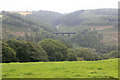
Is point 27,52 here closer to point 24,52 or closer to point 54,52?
point 24,52

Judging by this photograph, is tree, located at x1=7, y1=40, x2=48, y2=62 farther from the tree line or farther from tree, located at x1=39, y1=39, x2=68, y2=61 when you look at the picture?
tree, located at x1=39, y1=39, x2=68, y2=61

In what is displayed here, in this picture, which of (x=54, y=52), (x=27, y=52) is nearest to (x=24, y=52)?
(x=27, y=52)

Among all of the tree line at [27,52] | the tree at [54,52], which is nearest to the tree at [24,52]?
the tree line at [27,52]

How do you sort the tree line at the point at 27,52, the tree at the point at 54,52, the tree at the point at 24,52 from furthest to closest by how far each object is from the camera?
the tree at the point at 54,52
the tree at the point at 24,52
the tree line at the point at 27,52

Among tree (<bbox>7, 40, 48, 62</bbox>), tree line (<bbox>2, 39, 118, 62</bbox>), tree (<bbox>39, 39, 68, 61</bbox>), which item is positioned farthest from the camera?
tree (<bbox>39, 39, 68, 61</bbox>)

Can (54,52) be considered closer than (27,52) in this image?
No

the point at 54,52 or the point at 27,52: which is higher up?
the point at 27,52

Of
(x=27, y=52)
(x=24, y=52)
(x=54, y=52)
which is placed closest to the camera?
(x=27, y=52)

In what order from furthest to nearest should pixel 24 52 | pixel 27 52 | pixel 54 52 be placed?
pixel 54 52 < pixel 24 52 < pixel 27 52

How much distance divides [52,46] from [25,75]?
154 ft

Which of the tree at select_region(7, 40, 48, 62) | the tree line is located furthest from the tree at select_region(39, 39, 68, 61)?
the tree at select_region(7, 40, 48, 62)

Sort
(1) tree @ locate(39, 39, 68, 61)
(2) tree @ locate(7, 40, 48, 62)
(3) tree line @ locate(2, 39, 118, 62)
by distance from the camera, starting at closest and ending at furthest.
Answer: (3) tree line @ locate(2, 39, 118, 62) → (2) tree @ locate(7, 40, 48, 62) → (1) tree @ locate(39, 39, 68, 61)

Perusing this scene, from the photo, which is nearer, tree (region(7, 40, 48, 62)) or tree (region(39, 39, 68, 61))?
tree (region(7, 40, 48, 62))

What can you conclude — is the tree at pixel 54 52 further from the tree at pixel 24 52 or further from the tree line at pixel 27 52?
the tree at pixel 24 52
